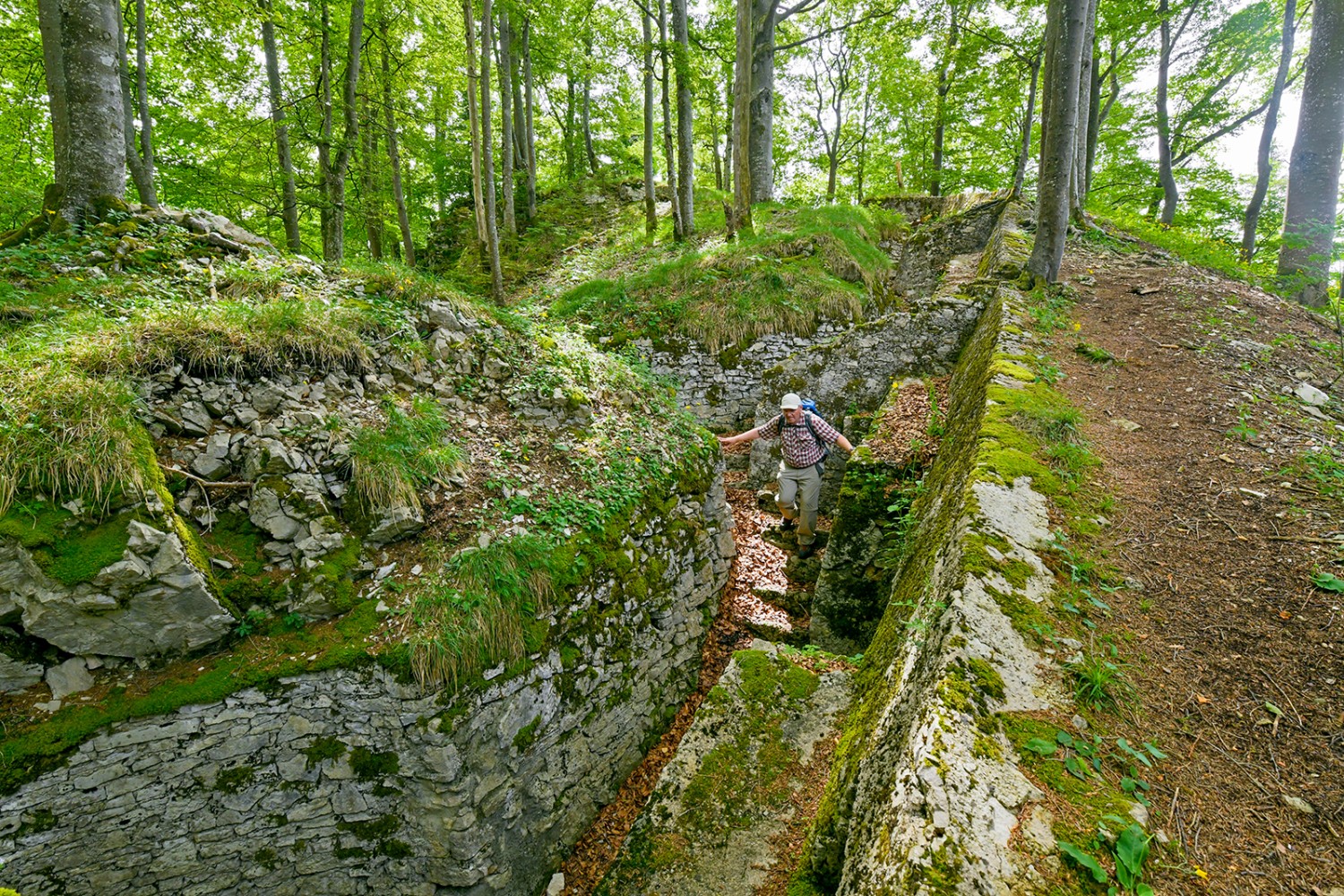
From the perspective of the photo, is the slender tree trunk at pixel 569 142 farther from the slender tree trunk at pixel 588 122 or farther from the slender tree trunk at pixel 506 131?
the slender tree trunk at pixel 506 131

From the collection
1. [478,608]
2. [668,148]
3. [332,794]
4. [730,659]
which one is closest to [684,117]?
[668,148]

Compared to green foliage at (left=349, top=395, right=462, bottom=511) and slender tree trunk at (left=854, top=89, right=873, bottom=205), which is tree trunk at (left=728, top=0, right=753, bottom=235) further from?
slender tree trunk at (left=854, top=89, right=873, bottom=205)

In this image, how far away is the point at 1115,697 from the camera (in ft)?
7.47

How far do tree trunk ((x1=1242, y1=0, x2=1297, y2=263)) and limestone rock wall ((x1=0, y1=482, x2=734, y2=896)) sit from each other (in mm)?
17670

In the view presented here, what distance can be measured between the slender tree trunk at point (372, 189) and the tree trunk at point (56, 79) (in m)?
5.01

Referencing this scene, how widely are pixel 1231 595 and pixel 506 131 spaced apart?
13319 millimetres

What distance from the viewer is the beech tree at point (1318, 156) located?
693 cm

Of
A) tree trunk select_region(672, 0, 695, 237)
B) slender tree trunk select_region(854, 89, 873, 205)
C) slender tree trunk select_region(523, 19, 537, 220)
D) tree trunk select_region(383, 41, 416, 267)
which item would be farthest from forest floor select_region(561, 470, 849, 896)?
slender tree trunk select_region(854, 89, 873, 205)

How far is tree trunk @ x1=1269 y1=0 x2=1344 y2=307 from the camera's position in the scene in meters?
6.93

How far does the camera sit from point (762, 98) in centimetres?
1222

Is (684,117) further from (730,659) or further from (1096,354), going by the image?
(730,659)

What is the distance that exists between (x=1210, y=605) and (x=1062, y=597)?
0.72 meters

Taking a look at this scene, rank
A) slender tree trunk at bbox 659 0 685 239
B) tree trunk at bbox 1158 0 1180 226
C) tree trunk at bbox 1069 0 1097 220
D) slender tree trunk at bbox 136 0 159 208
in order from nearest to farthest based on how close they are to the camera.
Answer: slender tree trunk at bbox 136 0 159 208, tree trunk at bbox 1069 0 1097 220, slender tree trunk at bbox 659 0 685 239, tree trunk at bbox 1158 0 1180 226

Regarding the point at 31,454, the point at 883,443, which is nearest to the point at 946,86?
the point at 883,443
